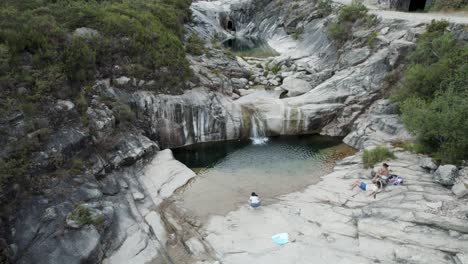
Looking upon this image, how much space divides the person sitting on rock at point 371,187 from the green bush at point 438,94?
13.3ft

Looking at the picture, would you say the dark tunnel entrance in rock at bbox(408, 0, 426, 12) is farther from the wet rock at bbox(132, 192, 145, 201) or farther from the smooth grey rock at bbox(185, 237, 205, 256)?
the smooth grey rock at bbox(185, 237, 205, 256)

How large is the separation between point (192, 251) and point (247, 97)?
792 inches

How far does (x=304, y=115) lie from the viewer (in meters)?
31.6

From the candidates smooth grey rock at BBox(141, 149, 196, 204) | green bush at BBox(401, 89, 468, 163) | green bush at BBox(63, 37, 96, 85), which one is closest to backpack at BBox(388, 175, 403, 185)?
green bush at BBox(401, 89, 468, 163)

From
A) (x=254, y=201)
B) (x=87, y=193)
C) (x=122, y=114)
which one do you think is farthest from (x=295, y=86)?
(x=87, y=193)

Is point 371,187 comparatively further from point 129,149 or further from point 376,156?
point 129,149

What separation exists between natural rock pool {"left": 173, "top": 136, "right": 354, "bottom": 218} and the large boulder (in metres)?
7.24

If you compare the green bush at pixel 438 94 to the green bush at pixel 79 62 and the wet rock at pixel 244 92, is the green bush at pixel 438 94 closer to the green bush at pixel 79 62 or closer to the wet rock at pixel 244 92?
the wet rock at pixel 244 92

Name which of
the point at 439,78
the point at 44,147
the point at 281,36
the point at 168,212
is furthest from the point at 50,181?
the point at 281,36

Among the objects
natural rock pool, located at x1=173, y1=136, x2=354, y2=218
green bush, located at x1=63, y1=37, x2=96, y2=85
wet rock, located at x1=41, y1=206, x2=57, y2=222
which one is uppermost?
green bush, located at x1=63, y1=37, x2=96, y2=85

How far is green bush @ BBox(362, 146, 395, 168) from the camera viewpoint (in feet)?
76.2

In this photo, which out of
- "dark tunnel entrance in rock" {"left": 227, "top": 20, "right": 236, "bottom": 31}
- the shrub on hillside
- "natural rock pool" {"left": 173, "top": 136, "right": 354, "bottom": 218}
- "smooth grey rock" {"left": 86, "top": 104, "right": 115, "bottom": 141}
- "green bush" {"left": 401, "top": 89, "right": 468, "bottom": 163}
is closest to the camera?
"green bush" {"left": 401, "top": 89, "right": 468, "bottom": 163}

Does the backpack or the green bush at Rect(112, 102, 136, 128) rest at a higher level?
the green bush at Rect(112, 102, 136, 128)

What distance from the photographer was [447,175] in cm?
1867
